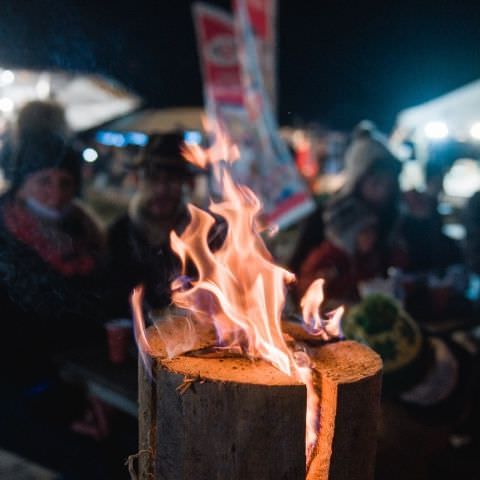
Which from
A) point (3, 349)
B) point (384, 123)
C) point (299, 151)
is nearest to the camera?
point (3, 349)

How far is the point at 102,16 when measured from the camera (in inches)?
245

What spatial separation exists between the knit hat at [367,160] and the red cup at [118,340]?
92.2 inches

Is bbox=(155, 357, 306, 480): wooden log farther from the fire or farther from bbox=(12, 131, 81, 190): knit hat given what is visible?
bbox=(12, 131, 81, 190): knit hat

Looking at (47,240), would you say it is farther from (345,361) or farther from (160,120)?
(160,120)

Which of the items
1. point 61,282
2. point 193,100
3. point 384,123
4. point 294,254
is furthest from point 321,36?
point 61,282

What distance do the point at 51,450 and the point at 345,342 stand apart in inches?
92.4

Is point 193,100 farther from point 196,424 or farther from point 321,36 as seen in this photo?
point 196,424

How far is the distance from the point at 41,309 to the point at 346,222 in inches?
97.5

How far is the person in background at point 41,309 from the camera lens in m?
3.28

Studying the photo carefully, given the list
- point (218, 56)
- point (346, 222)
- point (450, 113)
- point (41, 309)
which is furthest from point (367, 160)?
point (450, 113)

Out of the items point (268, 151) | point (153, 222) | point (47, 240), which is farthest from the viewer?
point (268, 151)

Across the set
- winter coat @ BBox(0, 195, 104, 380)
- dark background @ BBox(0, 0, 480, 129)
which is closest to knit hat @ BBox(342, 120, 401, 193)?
winter coat @ BBox(0, 195, 104, 380)

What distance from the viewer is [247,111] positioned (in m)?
5.53

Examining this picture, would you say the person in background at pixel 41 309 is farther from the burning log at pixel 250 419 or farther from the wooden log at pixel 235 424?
the wooden log at pixel 235 424
